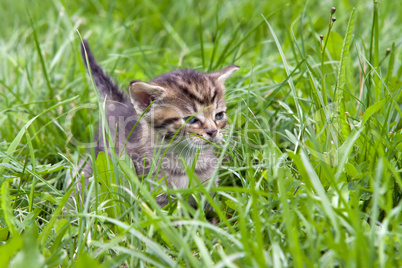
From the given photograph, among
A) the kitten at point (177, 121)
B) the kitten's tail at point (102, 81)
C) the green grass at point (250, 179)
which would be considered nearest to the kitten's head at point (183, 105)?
the kitten at point (177, 121)

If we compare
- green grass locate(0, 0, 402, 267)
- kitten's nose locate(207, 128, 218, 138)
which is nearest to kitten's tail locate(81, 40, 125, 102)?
green grass locate(0, 0, 402, 267)

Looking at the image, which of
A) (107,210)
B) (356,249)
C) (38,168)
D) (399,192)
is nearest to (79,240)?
(107,210)

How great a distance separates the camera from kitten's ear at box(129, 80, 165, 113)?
2.58m

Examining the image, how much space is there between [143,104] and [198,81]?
39 centimetres

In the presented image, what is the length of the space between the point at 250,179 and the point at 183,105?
1067mm

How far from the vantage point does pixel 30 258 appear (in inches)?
52.0

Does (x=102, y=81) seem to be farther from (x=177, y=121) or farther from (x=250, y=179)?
(x=250, y=179)

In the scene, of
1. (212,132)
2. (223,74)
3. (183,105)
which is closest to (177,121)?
(183,105)

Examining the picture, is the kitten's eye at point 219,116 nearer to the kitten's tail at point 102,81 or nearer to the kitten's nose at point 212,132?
the kitten's nose at point 212,132

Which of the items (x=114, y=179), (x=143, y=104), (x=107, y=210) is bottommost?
(x=107, y=210)

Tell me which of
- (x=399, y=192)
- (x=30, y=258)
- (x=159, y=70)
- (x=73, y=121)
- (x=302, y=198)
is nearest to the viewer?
(x=30, y=258)

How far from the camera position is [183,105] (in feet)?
8.89

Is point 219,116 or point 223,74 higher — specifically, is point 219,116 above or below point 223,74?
below

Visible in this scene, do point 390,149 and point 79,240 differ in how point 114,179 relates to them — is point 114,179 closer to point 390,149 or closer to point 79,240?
point 79,240
